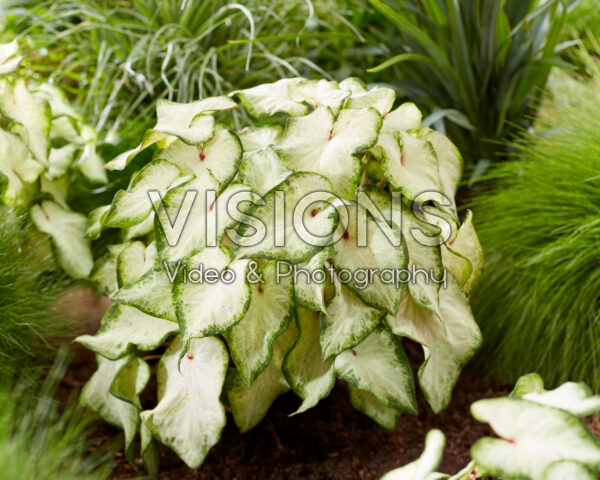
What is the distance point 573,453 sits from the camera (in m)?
0.50

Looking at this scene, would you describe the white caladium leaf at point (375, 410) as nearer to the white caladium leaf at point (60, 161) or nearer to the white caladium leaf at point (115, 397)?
the white caladium leaf at point (115, 397)

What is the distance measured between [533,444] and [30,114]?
0.98 metres

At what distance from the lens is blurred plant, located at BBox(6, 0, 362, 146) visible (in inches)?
61.6

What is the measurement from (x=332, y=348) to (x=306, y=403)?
10cm

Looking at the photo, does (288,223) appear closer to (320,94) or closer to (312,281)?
(312,281)

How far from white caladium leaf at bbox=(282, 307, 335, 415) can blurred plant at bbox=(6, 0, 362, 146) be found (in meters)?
0.87

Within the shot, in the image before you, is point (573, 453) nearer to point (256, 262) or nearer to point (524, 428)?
point (524, 428)

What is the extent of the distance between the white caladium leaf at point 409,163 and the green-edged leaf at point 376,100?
6cm

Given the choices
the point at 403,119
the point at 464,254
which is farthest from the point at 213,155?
the point at 464,254

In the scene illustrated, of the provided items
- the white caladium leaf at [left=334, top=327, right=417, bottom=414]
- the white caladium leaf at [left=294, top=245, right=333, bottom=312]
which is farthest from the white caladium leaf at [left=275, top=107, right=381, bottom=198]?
the white caladium leaf at [left=334, top=327, right=417, bottom=414]

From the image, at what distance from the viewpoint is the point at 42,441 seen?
0.76m

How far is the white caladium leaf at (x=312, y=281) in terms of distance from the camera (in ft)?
2.37

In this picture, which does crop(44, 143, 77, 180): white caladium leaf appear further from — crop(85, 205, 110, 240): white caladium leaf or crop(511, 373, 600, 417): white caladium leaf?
crop(511, 373, 600, 417): white caladium leaf

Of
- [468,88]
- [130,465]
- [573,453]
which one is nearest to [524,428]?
[573,453]
